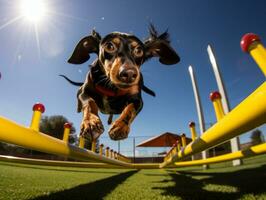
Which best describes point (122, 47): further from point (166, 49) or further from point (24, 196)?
point (24, 196)

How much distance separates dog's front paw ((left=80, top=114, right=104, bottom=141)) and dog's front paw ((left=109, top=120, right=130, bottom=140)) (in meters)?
0.13

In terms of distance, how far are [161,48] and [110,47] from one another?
0.87 meters

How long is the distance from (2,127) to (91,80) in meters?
2.48

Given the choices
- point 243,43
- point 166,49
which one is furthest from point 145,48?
point 243,43

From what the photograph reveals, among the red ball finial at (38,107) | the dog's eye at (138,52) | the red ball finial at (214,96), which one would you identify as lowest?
the red ball finial at (38,107)

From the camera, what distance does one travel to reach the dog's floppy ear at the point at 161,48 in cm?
322

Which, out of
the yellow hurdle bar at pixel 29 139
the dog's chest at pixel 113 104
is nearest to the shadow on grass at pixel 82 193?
the yellow hurdle bar at pixel 29 139

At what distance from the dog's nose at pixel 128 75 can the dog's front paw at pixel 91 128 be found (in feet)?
1.94

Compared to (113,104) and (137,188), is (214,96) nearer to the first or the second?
(137,188)

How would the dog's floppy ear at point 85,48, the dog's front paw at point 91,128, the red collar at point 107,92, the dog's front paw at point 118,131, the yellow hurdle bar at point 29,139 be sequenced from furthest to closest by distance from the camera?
the dog's floppy ear at point 85,48, the red collar at point 107,92, the dog's front paw at point 118,131, the dog's front paw at point 91,128, the yellow hurdle bar at point 29,139

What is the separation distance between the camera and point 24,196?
1.75 meters

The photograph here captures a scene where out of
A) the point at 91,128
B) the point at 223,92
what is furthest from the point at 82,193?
the point at 223,92

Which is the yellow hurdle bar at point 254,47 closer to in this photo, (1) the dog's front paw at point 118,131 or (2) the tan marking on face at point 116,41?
(1) the dog's front paw at point 118,131

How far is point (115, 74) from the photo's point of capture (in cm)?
248
